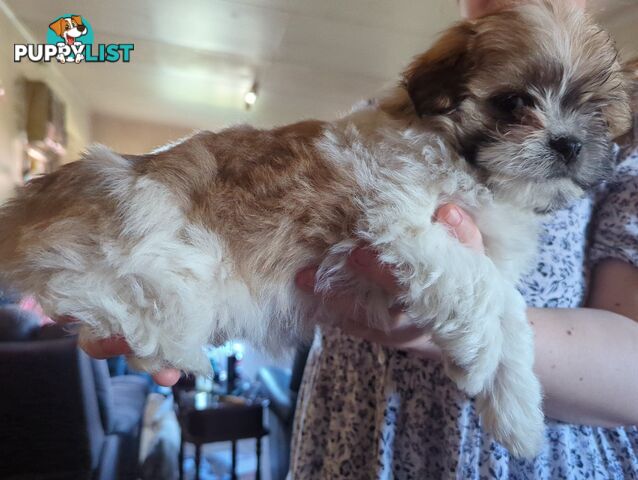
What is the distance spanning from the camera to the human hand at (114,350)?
0.79 metres

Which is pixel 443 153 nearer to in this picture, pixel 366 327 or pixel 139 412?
pixel 366 327

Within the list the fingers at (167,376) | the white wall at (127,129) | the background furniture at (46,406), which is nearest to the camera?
the fingers at (167,376)

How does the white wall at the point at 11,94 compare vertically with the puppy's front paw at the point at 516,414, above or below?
above

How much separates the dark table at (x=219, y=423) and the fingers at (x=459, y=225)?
2.49 meters

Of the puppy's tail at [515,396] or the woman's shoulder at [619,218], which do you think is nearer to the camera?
the puppy's tail at [515,396]

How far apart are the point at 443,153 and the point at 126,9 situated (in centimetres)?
324

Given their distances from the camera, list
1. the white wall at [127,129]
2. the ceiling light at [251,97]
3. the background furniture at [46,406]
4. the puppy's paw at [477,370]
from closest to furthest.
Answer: the puppy's paw at [477,370], the background furniture at [46,406], the white wall at [127,129], the ceiling light at [251,97]

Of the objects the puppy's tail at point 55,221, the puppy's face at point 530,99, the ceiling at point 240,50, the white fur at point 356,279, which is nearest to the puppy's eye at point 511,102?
the puppy's face at point 530,99

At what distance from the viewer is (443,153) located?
836mm

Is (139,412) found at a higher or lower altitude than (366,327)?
lower

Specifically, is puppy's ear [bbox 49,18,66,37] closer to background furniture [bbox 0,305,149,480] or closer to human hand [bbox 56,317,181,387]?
background furniture [bbox 0,305,149,480]

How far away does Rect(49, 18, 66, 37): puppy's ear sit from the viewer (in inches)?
116

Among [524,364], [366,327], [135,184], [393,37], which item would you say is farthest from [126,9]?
[524,364]

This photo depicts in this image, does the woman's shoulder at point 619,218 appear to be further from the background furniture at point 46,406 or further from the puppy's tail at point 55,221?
the background furniture at point 46,406
